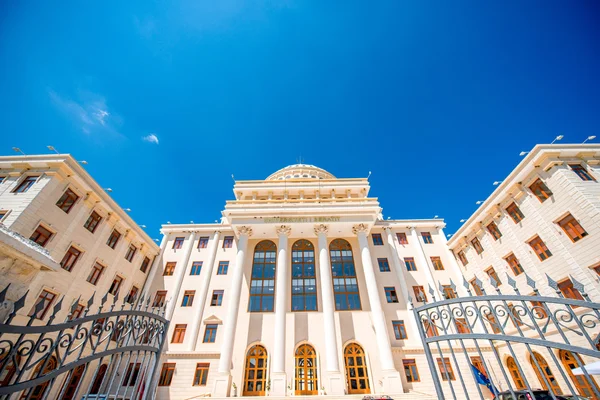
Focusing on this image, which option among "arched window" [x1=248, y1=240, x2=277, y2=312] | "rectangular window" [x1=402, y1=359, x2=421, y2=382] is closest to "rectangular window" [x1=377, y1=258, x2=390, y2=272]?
Answer: "rectangular window" [x1=402, y1=359, x2=421, y2=382]

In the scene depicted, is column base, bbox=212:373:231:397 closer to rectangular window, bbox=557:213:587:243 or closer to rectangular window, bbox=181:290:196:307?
rectangular window, bbox=181:290:196:307

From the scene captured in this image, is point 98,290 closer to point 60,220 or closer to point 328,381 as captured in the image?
point 60,220

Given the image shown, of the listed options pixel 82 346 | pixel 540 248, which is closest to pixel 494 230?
pixel 540 248

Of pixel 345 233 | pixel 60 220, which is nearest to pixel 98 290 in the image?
pixel 60 220

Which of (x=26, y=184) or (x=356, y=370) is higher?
(x=26, y=184)

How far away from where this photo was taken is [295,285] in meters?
22.8

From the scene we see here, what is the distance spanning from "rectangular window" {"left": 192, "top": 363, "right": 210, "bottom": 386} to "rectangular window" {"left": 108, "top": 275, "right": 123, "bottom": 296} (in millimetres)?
8205

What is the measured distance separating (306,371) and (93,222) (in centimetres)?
1821

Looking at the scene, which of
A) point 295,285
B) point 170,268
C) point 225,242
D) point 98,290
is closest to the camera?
point 98,290

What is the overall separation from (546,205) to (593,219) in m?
2.56

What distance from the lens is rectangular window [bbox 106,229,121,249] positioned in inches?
791

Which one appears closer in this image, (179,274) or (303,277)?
(303,277)

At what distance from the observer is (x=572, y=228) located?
1455 centimetres

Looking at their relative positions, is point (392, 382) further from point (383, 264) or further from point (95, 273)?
point (95, 273)
